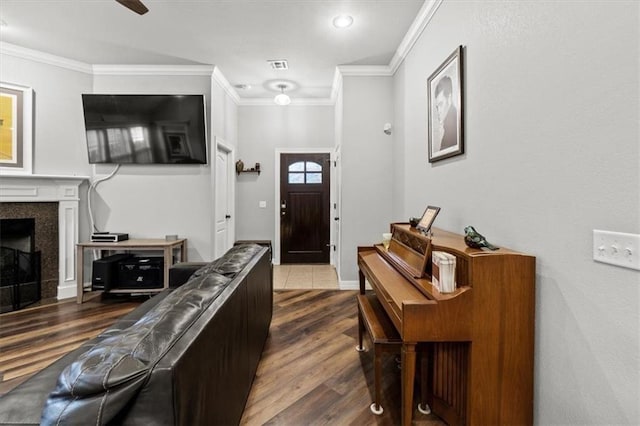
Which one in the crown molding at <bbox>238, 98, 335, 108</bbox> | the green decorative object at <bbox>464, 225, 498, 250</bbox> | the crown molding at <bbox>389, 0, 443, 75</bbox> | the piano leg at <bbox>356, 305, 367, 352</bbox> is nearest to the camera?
the green decorative object at <bbox>464, 225, 498, 250</bbox>

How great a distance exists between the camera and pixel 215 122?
12.8 feet

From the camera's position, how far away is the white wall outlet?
919 millimetres

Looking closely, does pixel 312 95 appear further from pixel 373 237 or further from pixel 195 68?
pixel 373 237

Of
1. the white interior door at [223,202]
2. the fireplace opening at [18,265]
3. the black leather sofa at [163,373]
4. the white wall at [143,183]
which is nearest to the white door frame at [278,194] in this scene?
the white interior door at [223,202]

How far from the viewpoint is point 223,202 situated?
14.6 feet

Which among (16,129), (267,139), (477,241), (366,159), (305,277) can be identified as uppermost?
(267,139)

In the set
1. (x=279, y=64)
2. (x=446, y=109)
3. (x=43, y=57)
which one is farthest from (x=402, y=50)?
(x=43, y=57)

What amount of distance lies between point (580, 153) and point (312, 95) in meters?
4.34

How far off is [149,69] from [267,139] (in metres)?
2.00

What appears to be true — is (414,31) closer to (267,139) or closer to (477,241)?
(477,241)

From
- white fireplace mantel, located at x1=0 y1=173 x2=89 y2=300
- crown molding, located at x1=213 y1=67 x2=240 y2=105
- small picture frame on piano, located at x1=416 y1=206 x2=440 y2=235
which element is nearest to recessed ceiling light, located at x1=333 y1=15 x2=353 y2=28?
crown molding, located at x1=213 y1=67 x2=240 y2=105

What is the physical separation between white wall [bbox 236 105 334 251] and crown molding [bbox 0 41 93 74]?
2182 millimetres

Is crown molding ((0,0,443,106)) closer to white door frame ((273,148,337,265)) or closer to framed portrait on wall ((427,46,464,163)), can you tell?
framed portrait on wall ((427,46,464,163))

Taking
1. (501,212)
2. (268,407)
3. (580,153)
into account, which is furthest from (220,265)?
(580,153)
